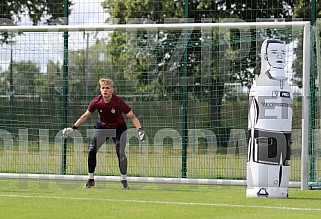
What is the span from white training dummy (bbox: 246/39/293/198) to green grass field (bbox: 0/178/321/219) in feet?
1.02

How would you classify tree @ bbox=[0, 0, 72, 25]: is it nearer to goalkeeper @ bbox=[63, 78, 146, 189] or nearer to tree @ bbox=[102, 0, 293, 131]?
tree @ bbox=[102, 0, 293, 131]

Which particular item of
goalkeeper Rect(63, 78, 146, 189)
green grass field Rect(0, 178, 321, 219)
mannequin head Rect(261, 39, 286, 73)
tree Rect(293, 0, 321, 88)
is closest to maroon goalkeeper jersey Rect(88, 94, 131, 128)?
goalkeeper Rect(63, 78, 146, 189)

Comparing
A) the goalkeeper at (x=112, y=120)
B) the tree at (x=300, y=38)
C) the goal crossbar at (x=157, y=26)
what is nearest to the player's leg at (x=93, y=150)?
the goalkeeper at (x=112, y=120)

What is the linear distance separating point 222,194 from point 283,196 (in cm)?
107

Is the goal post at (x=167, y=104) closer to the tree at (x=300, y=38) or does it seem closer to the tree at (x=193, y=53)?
the tree at (x=193, y=53)

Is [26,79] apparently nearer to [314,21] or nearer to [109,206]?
[314,21]

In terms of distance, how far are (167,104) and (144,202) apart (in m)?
7.47

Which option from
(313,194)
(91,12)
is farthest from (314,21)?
(91,12)

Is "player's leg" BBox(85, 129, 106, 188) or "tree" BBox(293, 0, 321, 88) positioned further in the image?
"tree" BBox(293, 0, 321, 88)

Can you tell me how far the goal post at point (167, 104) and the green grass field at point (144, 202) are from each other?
0.83 meters

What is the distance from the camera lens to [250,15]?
25.7 m

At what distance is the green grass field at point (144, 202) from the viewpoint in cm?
1053

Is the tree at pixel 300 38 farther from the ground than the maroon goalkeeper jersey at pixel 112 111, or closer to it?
farther from the ground

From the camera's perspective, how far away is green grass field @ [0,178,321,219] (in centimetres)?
1053
